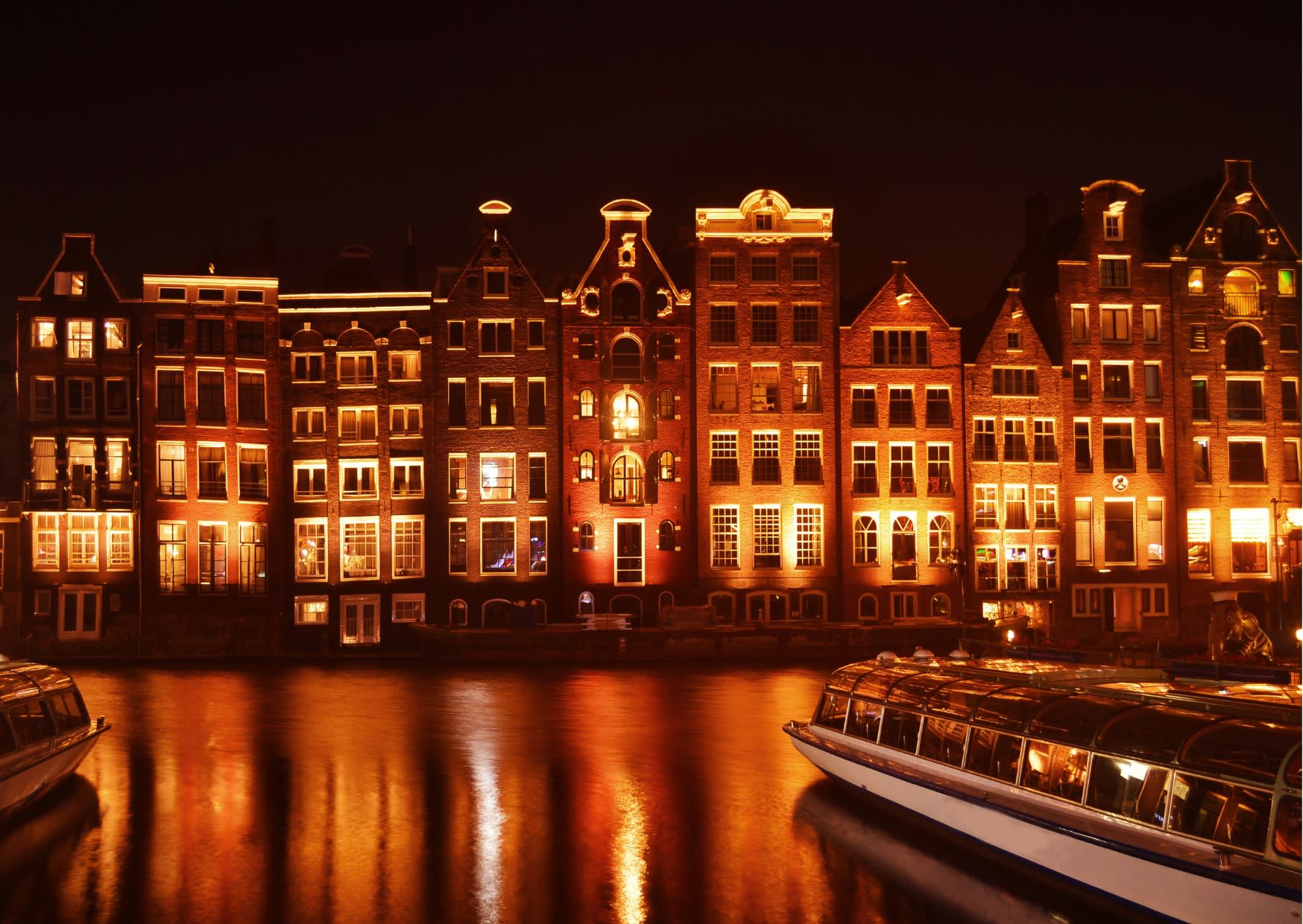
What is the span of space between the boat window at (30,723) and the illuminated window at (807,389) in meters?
40.6

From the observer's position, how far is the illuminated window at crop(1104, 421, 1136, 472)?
60.7m

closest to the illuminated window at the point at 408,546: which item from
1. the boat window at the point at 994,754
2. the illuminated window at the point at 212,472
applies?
the illuminated window at the point at 212,472

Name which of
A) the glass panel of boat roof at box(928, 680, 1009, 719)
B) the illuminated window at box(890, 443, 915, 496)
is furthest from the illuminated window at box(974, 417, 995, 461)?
the glass panel of boat roof at box(928, 680, 1009, 719)

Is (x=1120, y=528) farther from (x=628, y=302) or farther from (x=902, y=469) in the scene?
(x=628, y=302)

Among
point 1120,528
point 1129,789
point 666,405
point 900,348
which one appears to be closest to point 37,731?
point 1129,789

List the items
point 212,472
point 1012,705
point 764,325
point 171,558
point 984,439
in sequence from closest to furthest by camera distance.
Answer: point 1012,705 < point 171,558 < point 212,472 < point 764,325 < point 984,439

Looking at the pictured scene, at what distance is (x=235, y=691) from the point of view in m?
40.4

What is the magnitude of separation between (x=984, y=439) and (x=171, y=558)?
36574 millimetres

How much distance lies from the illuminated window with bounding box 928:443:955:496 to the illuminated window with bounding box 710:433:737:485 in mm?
8913

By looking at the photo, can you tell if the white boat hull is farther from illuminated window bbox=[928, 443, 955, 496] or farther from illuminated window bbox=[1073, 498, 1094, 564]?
illuminated window bbox=[1073, 498, 1094, 564]

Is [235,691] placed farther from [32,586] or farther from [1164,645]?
[1164,645]

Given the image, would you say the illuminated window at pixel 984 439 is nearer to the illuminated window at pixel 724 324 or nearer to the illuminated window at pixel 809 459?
the illuminated window at pixel 809 459

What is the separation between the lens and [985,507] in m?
59.7

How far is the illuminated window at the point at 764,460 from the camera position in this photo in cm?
5866
